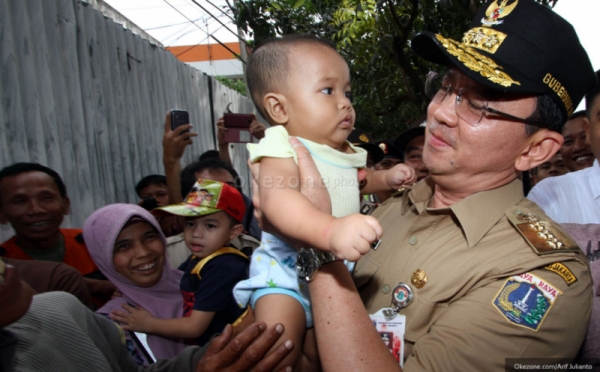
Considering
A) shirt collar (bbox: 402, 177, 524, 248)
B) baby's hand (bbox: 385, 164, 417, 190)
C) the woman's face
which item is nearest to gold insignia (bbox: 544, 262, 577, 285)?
shirt collar (bbox: 402, 177, 524, 248)

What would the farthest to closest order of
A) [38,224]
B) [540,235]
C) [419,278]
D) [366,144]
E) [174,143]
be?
[174,143], [366,144], [38,224], [419,278], [540,235]

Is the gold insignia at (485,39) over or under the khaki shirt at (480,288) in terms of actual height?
Answer: over

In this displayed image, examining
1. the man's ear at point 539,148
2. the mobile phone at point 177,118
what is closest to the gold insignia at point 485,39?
the man's ear at point 539,148

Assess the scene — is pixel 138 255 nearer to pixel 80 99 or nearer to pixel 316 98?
pixel 316 98

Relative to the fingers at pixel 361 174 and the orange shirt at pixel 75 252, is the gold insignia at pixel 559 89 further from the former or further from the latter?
the orange shirt at pixel 75 252

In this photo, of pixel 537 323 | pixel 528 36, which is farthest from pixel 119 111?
pixel 537 323

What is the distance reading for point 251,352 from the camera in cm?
149

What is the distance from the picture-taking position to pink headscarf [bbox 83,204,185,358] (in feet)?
8.30

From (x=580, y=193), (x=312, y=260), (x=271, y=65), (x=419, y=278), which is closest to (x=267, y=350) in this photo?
(x=312, y=260)

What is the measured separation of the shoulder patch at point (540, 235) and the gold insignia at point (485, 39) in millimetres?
632

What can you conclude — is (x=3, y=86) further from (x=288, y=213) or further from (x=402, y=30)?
(x=402, y=30)

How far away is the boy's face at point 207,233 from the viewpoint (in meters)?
2.71

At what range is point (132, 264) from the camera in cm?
262

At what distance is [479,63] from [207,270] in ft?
6.14
